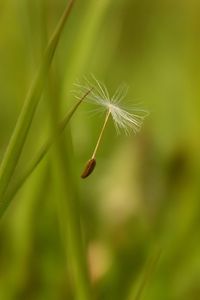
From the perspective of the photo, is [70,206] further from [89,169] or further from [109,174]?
[109,174]

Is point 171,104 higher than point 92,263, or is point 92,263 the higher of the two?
point 171,104

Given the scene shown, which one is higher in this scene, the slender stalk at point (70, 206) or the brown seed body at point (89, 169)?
the brown seed body at point (89, 169)

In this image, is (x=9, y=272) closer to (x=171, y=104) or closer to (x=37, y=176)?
(x=37, y=176)

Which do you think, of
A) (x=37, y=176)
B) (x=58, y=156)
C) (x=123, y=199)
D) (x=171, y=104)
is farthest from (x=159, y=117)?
(x=58, y=156)

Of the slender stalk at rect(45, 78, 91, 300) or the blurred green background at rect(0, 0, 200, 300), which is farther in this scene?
the blurred green background at rect(0, 0, 200, 300)

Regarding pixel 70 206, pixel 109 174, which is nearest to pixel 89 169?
pixel 70 206
